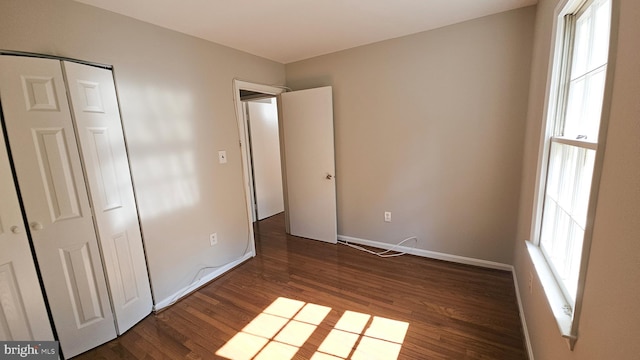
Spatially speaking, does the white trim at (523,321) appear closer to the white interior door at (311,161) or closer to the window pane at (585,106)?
the window pane at (585,106)

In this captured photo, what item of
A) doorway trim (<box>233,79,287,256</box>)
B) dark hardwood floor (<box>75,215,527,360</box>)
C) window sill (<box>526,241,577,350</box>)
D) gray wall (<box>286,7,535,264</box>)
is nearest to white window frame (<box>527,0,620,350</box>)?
window sill (<box>526,241,577,350</box>)

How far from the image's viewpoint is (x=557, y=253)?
1422mm

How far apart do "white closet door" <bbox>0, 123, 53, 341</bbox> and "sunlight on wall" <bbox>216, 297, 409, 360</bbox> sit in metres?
1.12

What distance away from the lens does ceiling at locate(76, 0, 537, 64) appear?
6.12 ft

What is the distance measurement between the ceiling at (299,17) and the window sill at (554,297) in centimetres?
194

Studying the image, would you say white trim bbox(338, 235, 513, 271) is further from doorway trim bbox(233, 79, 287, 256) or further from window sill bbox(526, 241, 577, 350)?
doorway trim bbox(233, 79, 287, 256)

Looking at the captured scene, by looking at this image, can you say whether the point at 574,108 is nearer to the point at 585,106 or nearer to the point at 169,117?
the point at 585,106

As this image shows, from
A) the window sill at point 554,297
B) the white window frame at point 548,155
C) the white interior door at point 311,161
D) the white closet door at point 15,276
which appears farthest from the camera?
the white interior door at point 311,161

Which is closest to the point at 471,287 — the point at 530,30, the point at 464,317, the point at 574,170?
the point at 464,317

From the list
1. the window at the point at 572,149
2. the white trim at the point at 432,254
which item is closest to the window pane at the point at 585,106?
the window at the point at 572,149

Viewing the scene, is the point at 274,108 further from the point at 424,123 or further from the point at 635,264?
the point at 635,264

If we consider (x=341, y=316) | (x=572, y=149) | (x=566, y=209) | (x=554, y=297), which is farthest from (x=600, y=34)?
(x=341, y=316)

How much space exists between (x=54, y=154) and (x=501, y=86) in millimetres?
3441

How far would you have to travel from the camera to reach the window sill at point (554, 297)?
3.19ft
